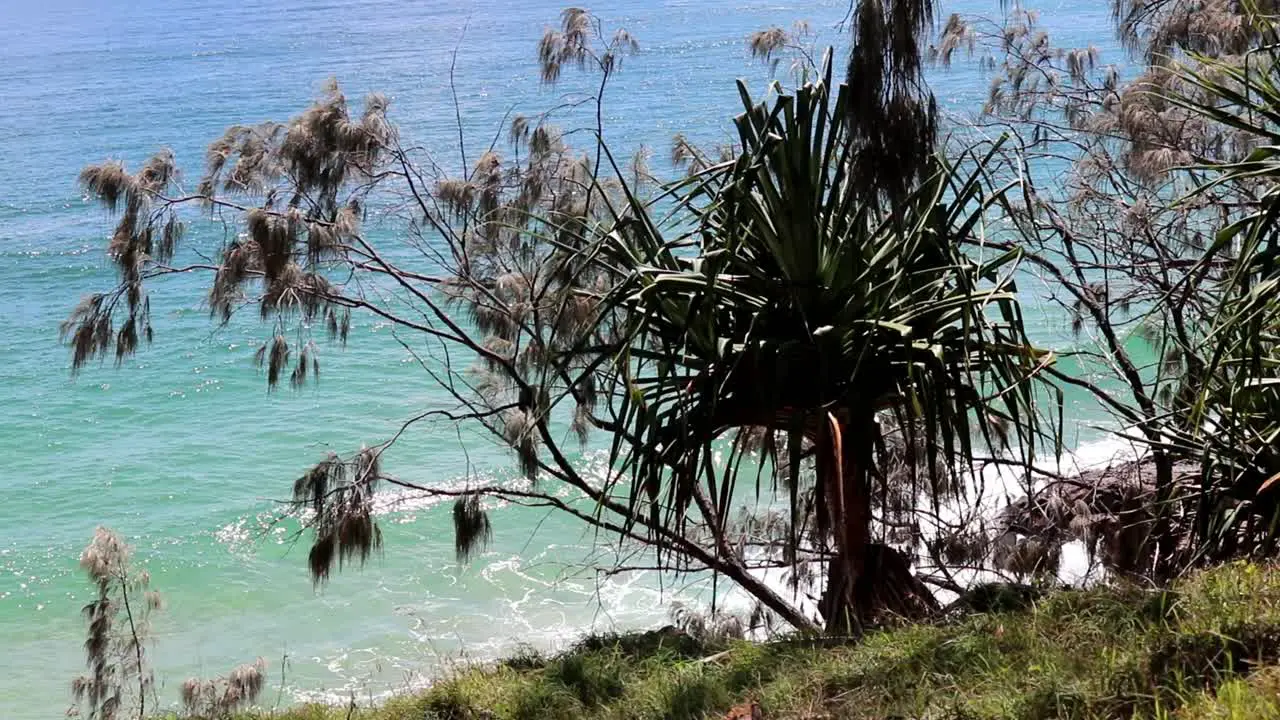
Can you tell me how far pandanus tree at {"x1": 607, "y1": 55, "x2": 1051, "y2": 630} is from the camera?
5902 millimetres

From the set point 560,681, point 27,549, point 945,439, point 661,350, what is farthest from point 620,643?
point 27,549

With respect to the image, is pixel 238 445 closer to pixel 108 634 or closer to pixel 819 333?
pixel 108 634

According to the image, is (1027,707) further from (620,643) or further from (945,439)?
(620,643)

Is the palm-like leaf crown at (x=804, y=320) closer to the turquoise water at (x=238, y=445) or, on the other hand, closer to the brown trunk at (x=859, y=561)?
the brown trunk at (x=859, y=561)

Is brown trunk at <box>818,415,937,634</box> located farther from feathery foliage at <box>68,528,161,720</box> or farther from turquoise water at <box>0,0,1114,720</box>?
feathery foliage at <box>68,528,161,720</box>

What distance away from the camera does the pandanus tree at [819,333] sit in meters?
5.90

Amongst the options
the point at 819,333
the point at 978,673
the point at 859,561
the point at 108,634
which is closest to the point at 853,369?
the point at 819,333

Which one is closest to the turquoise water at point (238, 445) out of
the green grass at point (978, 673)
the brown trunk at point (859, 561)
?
the green grass at point (978, 673)

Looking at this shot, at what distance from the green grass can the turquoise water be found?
156 cm

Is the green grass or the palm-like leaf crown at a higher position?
the palm-like leaf crown

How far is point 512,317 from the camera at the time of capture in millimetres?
8578

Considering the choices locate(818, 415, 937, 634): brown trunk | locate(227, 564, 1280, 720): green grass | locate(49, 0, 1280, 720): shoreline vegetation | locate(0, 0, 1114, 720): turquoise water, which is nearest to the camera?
locate(227, 564, 1280, 720): green grass

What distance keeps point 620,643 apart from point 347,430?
14367 mm

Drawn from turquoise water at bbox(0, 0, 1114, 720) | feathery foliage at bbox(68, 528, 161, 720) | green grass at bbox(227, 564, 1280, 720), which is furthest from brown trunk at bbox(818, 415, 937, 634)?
feathery foliage at bbox(68, 528, 161, 720)
